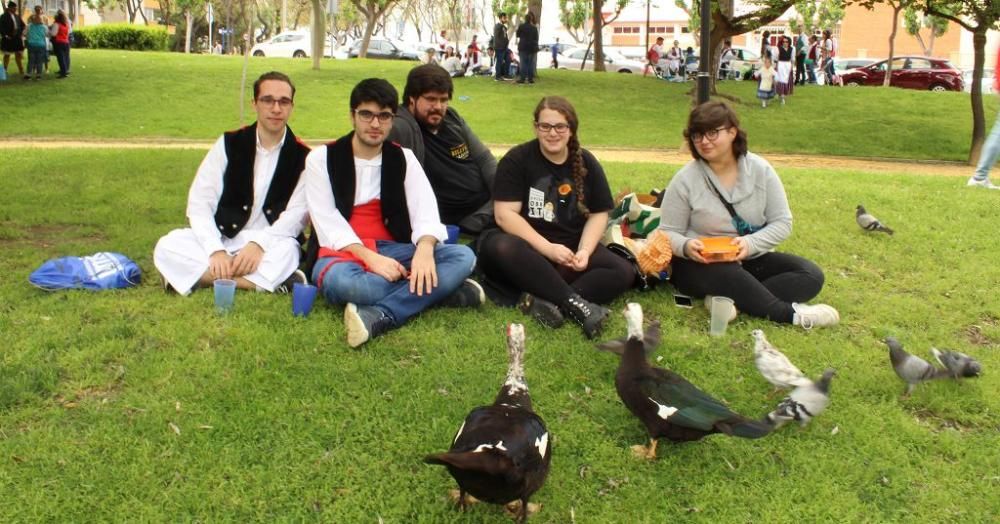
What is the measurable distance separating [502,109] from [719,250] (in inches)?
521

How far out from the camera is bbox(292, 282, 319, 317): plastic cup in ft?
14.9

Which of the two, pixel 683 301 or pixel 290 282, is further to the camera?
pixel 683 301

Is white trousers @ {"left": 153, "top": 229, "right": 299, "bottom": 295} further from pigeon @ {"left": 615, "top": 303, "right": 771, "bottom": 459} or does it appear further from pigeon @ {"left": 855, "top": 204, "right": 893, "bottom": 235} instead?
pigeon @ {"left": 855, "top": 204, "right": 893, "bottom": 235}

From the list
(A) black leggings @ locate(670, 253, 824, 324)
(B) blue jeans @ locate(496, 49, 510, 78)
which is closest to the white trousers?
(A) black leggings @ locate(670, 253, 824, 324)

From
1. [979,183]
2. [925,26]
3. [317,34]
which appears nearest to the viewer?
[979,183]

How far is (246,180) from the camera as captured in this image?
197 inches

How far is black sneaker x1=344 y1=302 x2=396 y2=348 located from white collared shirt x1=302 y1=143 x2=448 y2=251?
482 millimetres

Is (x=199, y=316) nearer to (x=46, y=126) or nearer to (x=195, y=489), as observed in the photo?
(x=195, y=489)

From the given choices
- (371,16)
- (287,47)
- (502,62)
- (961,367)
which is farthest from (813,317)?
(287,47)

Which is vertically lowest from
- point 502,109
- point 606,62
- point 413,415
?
point 413,415

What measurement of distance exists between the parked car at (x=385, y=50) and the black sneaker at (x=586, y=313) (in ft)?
102

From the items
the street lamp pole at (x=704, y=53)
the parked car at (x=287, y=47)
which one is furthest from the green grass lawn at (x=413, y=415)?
the parked car at (x=287, y=47)

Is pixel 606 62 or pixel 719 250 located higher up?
pixel 606 62

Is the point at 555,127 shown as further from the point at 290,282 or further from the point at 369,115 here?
the point at 290,282
